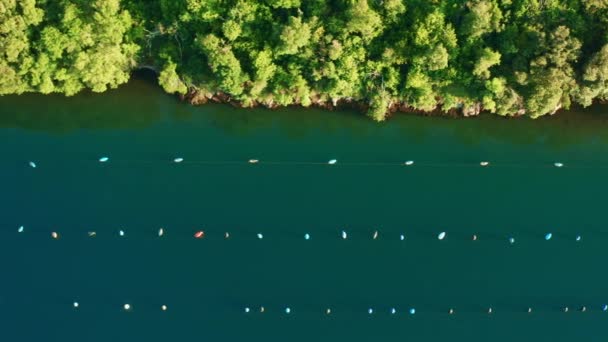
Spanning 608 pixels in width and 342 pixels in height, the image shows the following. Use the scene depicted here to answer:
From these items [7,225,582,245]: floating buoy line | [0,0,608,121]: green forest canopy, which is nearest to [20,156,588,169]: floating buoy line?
[0,0,608,121]: green forest canopy

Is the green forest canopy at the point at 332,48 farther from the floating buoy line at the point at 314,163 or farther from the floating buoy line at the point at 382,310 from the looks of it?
the floating buoy line at the point at 382,310

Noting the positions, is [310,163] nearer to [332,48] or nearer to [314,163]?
[314,163]

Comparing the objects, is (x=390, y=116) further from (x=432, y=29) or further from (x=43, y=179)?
(x=43, y=179)

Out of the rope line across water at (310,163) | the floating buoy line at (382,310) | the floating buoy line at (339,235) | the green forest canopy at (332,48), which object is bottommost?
the floating buoy line at (382,310)

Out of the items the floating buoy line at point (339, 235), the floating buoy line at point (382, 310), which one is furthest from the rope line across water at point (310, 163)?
the floating buoy line at point (382, 310)

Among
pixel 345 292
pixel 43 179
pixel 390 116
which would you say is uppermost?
pixel 390 116

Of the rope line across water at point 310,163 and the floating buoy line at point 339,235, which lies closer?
the floating buoy line at point 339,235

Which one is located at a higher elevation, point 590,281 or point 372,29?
point 372,29

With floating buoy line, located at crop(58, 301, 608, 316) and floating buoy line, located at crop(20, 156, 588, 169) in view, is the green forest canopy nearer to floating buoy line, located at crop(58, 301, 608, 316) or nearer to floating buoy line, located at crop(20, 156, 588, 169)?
floating buoy line, located at crop(20, 156, 588, 169)

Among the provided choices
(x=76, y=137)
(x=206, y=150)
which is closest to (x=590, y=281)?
(x=206, y=150)

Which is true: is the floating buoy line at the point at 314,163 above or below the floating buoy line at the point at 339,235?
above
